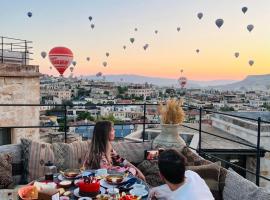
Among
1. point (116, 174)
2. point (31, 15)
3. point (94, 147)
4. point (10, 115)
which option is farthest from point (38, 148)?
point (31, 15)

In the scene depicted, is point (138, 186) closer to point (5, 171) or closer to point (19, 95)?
point (5, 171)

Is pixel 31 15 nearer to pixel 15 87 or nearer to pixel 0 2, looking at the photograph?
pixel 0 2

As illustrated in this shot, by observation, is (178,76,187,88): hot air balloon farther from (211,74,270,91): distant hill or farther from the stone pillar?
(211,74,270,91): distant hill

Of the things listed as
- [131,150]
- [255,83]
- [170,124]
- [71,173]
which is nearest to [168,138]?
Result: [170,124]

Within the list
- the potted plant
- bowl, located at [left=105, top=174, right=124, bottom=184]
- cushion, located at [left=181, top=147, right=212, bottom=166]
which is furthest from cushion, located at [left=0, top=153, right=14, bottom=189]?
cushion, located at [left=181, top=147, right=212, bottom=166]

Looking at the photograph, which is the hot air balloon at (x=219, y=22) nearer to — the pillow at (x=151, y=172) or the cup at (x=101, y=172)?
the pillow at (x=151, y=172)
